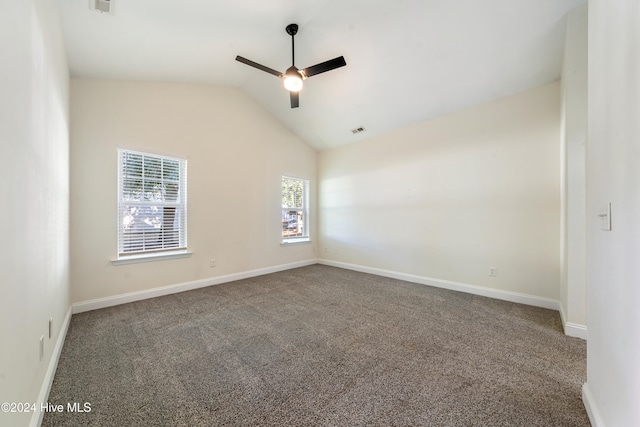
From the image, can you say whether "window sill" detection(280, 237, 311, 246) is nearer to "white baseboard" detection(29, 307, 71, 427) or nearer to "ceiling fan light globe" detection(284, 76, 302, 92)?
"ceiling fan light globe" detection(284, 76, 302, 92)

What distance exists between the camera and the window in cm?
541

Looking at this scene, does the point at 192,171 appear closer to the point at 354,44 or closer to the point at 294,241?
the point at 294,241

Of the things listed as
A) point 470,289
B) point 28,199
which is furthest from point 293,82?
point 470,289

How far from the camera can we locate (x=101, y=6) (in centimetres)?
216

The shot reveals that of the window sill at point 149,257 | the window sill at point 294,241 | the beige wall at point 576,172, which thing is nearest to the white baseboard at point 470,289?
the beige wall at point 576,172

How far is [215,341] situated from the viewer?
235cm

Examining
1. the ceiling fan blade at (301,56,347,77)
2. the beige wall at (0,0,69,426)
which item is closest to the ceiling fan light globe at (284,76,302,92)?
the ceiling fan blade at (301,56,347,77)

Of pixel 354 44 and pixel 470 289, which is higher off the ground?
pixel 354 44

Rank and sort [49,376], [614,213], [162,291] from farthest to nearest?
[162,291]
[49,376]
[614,213]

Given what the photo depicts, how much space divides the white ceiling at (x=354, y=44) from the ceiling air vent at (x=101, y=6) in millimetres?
40

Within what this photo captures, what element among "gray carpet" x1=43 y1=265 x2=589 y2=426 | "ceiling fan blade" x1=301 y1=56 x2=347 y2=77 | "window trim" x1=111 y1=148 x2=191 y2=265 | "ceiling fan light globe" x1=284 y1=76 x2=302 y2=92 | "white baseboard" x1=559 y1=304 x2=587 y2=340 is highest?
"ceiling fan blade" x1=301 y1=56 x2=347 y2=77

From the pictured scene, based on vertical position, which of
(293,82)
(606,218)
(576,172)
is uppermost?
(293,82)

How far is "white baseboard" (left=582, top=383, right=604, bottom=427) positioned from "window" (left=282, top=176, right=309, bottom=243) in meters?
4.43

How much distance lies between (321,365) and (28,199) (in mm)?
2103
